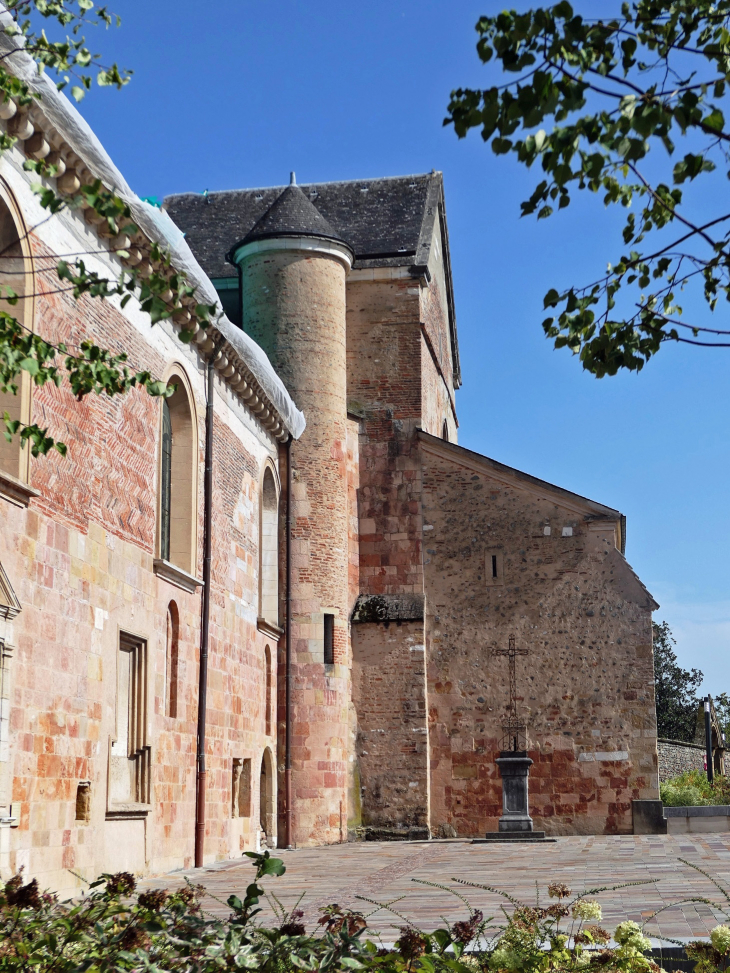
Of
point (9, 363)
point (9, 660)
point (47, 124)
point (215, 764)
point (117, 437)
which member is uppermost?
point (47, 124)

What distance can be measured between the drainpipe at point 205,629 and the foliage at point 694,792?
37.0 feet

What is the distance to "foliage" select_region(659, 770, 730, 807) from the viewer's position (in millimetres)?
24359

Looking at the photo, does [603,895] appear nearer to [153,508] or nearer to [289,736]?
[153,508]

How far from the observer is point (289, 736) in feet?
70.0

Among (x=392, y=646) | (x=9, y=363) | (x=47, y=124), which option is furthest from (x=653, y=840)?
(x=9, y=363)

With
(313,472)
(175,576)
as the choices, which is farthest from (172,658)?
(313,472)

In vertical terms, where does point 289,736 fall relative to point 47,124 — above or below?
below

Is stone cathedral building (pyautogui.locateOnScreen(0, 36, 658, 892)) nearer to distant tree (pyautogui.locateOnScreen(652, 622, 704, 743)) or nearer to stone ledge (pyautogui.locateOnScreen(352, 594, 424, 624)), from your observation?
stone ledge (pyautogui.locateOnScreen(352, 594, 424, 624))

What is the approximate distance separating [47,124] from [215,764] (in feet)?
30.6

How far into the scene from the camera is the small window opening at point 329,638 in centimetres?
2211

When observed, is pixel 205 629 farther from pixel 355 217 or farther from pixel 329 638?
pixel 355 217

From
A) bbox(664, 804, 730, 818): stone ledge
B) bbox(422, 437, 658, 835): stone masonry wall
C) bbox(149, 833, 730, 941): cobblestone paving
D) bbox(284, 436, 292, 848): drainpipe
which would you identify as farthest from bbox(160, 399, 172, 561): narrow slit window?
bbox(664, 804, 730, 818): stone ledge

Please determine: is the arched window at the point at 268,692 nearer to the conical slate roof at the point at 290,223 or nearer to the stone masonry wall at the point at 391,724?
the stone masonry wall at the point at 391,724

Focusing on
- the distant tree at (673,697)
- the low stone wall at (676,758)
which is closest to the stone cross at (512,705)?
the low stone wall at (676,758)
